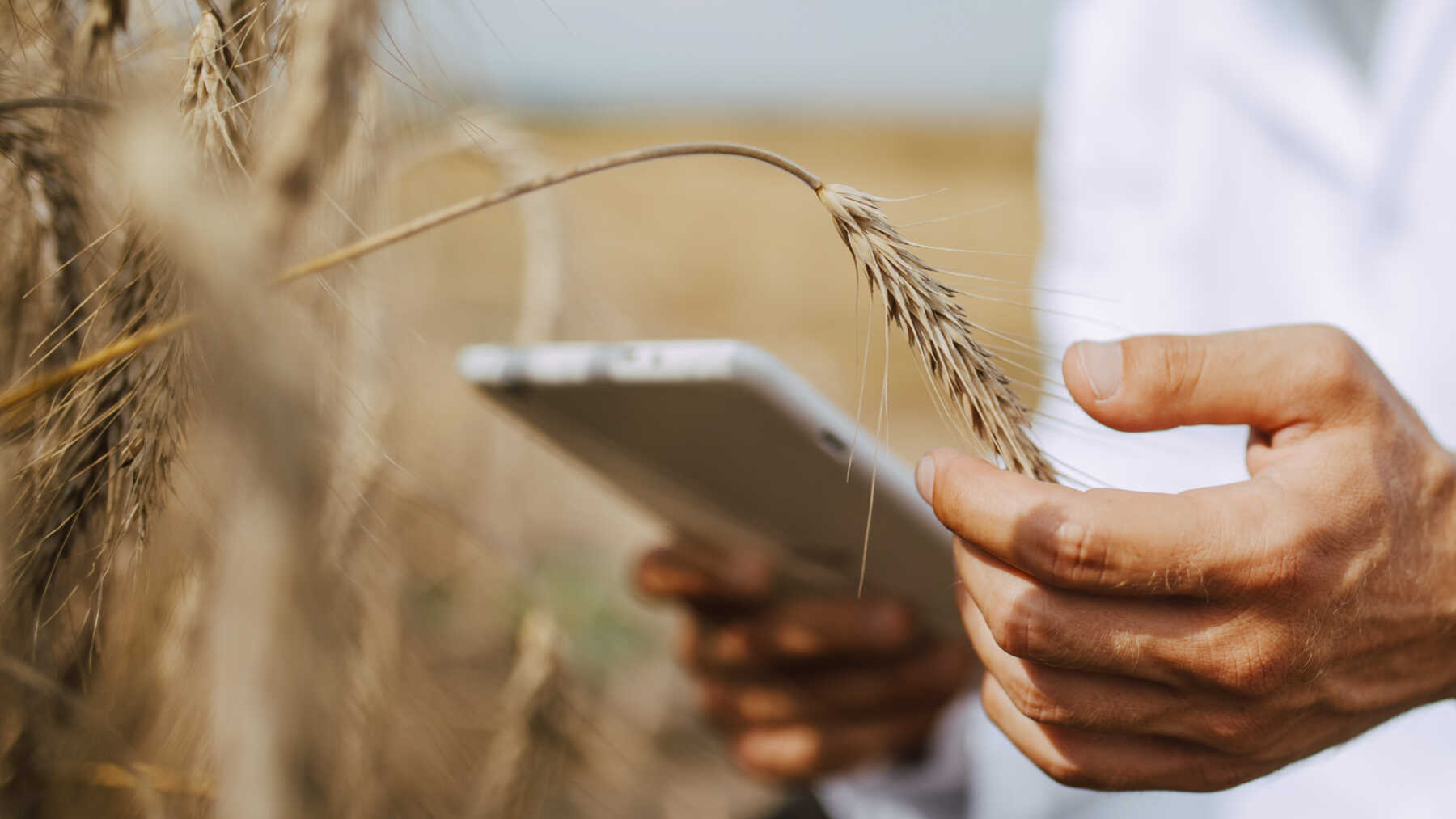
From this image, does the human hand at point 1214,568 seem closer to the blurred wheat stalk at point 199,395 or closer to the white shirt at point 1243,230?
the blurred wheat stalk at point 199,395

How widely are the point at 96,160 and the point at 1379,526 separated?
37.0 inches

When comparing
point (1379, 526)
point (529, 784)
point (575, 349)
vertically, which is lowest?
point (529, 784)

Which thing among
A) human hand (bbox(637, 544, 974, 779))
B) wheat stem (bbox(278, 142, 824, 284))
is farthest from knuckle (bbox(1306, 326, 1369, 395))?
human hand (bbox(637, 544, 974, 779))

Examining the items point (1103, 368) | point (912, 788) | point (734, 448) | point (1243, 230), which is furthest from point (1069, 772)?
point (1243, 230)

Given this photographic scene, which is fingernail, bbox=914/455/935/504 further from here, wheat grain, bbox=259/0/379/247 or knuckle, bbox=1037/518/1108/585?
wheat grain, bbox=259/0/379/247

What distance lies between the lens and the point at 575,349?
0.73 metres

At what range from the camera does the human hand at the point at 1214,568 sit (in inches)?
19.4

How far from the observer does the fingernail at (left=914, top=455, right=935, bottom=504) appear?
52 cm

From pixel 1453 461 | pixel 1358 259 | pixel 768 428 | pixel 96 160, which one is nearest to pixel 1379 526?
pixel 1453 461

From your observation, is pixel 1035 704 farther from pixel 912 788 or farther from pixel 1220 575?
pixel 912 788

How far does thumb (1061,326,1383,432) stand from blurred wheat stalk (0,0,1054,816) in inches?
2.7

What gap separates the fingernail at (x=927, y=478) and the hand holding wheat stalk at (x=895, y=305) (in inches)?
1.6

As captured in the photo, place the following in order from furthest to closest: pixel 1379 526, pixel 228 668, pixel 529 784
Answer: pixel 529 784, pixel 1379 526, pixel 228 668

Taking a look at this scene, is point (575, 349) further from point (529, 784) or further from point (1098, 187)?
point (1098, 187)
